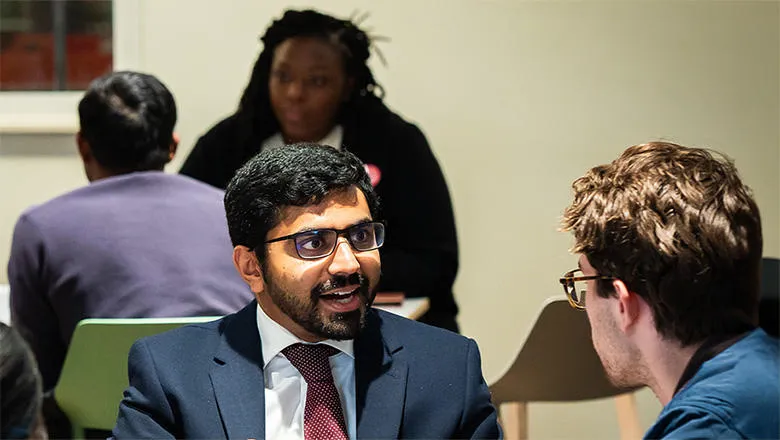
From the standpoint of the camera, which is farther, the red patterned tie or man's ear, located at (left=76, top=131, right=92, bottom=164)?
man's ear, located at (left=76, top=131, right=92, bottom=164)

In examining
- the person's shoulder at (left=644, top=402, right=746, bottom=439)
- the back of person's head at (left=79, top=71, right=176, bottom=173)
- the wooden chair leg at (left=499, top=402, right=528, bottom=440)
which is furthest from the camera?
the wooden chair leg at (left=499, top=402, right=528, bottom=440)

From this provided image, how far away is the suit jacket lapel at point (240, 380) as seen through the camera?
5.71 ft

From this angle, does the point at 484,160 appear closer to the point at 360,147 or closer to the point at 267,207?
the point at 360,147

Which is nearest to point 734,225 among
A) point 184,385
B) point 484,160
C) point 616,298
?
point 616,298

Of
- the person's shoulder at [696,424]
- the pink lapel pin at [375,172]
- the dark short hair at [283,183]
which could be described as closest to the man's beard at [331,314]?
the dark short hair at [283,183]

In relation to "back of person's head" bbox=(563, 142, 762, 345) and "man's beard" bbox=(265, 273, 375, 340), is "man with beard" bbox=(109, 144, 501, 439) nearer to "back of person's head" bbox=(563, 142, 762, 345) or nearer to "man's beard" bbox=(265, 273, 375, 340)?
"man's beard" bbox=(265, 273, 375, 340)

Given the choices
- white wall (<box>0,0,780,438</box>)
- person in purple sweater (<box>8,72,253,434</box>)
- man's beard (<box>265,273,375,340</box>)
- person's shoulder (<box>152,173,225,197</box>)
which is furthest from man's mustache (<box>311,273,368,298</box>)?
white wall (<box>0,0,780,438</box>)

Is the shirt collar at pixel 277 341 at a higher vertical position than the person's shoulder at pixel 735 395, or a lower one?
lower

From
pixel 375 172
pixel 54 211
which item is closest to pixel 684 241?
pixel 54 211

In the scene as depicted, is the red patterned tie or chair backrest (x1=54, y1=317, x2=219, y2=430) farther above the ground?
the red patterned tie

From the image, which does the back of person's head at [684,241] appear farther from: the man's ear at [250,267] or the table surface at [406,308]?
the table surface at [406,308]

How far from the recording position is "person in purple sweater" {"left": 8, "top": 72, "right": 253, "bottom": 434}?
94.9 inches

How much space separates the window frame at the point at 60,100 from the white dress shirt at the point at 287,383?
2.57 metres

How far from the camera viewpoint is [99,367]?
7.35 ft
